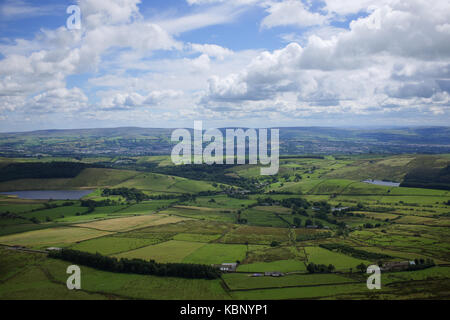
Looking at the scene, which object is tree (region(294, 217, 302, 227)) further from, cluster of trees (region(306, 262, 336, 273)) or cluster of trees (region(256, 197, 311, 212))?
cluster of trees (region(306, 262, 336, 273))

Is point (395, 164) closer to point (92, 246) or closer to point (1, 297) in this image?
point (92, 246)

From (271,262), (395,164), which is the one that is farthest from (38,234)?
(395,164)

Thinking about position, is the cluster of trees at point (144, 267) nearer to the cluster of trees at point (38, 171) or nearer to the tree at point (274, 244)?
the tree at point (274, 244)

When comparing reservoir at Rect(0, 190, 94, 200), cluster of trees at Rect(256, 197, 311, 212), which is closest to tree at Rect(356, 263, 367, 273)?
cluster of trees at Rect(256, 197, 311, 212)

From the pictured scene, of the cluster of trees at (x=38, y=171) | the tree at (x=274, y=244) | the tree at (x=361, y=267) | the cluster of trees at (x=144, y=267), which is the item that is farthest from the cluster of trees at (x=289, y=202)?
→ the cluster of trees at (x=38, y=171)

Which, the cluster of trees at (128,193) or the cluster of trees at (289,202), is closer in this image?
the cluster of trees at (289,202)

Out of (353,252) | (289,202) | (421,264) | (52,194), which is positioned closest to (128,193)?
(52,194)

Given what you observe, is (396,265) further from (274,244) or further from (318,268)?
(274,244)
